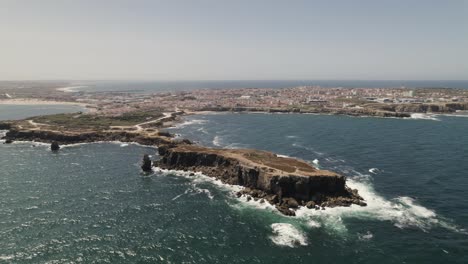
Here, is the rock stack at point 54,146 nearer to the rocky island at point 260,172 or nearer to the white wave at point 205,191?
the rocky island at point 260,172

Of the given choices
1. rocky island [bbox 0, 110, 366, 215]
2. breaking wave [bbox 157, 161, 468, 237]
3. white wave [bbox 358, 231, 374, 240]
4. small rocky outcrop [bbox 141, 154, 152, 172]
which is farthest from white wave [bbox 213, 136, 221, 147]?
white wave [bbox 358, 231, 374, 240]

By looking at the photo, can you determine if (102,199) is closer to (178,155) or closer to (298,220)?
(178,155)

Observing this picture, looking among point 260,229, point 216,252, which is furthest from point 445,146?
point 216,252

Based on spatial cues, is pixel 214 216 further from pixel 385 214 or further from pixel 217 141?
pixel 217 141

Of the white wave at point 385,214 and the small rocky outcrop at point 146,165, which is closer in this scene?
the white wave at point 385,214

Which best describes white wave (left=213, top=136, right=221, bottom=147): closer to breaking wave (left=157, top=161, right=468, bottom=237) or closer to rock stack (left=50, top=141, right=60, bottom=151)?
breaking wave (left=157, top=161, right=468, bottom=237)

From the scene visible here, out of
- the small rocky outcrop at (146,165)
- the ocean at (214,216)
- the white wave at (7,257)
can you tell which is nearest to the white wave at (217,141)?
the ocean at (214,216)

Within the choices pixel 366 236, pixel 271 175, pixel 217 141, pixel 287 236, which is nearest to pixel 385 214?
pixel 366 236
